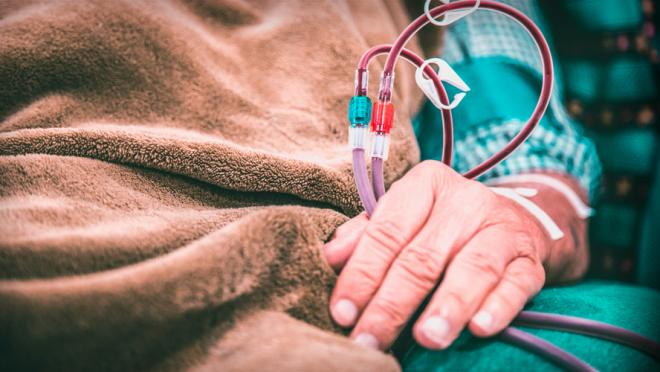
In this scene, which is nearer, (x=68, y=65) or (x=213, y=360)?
(x=213, y=360)

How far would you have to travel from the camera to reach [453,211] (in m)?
0.35

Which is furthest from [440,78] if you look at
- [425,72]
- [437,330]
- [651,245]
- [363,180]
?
[651,245]

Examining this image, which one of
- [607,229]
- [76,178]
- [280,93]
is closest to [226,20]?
[280,93]

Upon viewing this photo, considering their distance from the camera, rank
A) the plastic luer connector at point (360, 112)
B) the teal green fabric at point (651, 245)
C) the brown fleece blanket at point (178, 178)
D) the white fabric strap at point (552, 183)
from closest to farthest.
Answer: the brown fleece blanket at point (178, 178) < the plastic luer connector at point (360, 112) < the white fabric strap at point (552, 183) < the teal green fabric at point (651, 245)

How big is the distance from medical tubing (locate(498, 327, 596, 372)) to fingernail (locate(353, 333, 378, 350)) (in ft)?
0.36

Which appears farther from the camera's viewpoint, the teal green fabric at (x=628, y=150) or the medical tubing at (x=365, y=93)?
the teal green fabric at (x=628, y=150)

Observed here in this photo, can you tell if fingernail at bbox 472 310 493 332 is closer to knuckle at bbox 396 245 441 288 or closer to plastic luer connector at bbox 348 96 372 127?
knuckle at bbox 396 245 441 288

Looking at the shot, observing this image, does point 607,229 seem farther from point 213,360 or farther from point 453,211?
point 213,360

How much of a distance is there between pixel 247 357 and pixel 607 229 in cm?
80

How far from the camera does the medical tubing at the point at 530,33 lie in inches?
14.1

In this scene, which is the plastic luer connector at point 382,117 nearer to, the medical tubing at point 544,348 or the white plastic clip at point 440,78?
the white plastic clip at point 440,78

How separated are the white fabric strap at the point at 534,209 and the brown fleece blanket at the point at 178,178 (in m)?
0.13

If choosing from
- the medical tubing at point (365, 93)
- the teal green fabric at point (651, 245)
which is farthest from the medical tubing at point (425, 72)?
the teal green fabric at point (651, 245)

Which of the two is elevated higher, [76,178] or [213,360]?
[76,178]
